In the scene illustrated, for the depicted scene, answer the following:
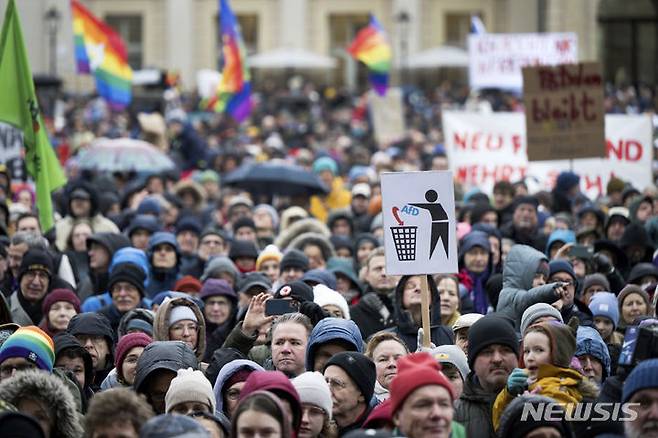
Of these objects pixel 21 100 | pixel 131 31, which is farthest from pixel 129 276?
pixel 131 31

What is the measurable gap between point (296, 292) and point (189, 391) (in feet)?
6.93

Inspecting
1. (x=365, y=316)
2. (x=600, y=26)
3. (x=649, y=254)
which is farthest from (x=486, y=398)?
(x=600, y=26)

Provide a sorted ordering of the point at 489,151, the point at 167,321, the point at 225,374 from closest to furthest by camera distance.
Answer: the point at 225,374 < the point at 167,321 < the point at 489,151

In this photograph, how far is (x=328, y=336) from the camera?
781cm

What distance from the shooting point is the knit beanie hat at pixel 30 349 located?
24.4 ft

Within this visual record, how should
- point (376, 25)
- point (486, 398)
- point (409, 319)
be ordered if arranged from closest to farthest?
1. point (486, 398)
2. point (409, 319)
3. point (376, 25)

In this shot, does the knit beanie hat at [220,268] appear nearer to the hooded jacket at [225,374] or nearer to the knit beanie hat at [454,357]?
the hooded jacket at [225,374]

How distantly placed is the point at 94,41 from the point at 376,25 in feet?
23.5

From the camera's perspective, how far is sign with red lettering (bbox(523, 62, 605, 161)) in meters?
14.9

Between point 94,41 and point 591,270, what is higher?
point 94,41

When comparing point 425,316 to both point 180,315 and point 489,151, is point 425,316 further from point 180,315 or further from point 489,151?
point 489,151

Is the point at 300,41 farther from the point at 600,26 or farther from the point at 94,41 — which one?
the point at 94,41

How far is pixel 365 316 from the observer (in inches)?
401

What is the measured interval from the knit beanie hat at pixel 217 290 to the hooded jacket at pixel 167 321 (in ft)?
4.61
